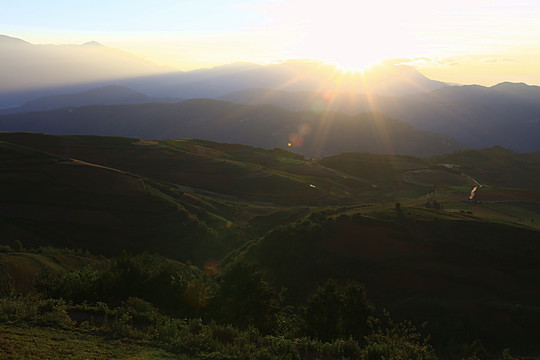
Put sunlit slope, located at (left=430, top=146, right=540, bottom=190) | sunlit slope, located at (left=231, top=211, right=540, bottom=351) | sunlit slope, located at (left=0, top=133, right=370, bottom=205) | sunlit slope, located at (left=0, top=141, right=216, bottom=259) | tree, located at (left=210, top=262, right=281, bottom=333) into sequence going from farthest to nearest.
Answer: sunlit slope, located at (left=430, top=146, right=540, bottom=190) < sunlit slope, located at (left=0, top=133, right=370, bottom=205) < sunlit slope, located at (left=0, top=141, right=216, bottom=259) < sunlit slope, located at (left=231, top=211, right=540, bottom=351) < tree, located at (left=210, top=262, right=281, bottom=333)

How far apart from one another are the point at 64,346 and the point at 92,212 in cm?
4793

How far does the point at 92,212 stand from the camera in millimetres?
54906

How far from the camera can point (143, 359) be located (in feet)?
37.1

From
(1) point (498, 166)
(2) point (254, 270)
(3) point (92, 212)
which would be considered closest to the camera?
(2) point (254, 270)

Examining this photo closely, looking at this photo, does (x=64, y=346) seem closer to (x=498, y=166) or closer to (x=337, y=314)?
(x=337, y=314)

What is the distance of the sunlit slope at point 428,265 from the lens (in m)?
24.1

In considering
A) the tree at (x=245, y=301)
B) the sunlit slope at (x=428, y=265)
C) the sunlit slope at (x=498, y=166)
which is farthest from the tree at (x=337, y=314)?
the sunlit slope at (x=498, y=166)

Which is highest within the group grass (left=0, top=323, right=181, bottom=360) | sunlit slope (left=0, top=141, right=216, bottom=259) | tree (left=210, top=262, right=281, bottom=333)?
grass (left=0, top=323, right=181, bottom=360)

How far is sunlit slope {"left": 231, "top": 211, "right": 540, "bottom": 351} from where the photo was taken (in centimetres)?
2406

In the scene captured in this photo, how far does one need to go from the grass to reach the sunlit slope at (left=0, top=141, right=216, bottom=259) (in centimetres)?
3713

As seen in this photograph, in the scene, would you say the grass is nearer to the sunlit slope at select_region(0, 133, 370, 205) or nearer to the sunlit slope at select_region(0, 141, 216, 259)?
the sunlit slope at select_region(0, 141, 216, 259)

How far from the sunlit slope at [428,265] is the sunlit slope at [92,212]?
17178mm

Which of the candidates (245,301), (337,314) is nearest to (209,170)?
(245,301)

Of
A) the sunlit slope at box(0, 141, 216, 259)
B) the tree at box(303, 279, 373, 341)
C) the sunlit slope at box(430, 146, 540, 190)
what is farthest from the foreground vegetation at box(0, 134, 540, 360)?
the sunlit slope at box(430, 146, 540, 190)
